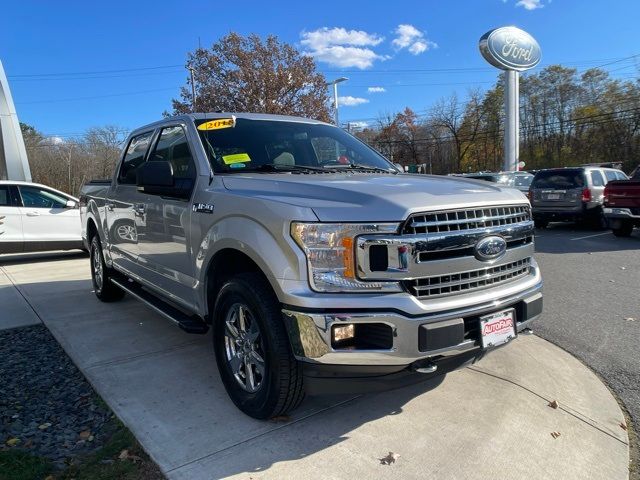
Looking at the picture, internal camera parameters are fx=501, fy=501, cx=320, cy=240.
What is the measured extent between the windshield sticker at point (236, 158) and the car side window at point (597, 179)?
1290cm

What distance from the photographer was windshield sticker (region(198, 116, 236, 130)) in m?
3.99

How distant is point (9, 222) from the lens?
10164 millimetres

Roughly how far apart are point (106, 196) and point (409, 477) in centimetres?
463

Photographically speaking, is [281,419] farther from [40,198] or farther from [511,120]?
[511,120]

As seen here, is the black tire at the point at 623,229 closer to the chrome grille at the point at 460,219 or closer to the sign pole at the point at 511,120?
the chrome grille at the point at 460,219

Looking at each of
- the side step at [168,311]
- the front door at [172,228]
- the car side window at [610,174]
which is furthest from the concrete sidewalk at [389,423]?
the car side window at [610,174]

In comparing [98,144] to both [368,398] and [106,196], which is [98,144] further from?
[368,398]

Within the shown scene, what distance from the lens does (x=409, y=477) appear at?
259 centimetres

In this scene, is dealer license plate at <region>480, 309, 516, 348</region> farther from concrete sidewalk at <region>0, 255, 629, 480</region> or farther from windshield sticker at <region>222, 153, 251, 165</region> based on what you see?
windshield sticker at <region>222, 153, 251, 165</region>

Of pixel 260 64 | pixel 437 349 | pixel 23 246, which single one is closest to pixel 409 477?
pixel 437 349

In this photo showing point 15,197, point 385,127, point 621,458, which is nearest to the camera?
point 621,458

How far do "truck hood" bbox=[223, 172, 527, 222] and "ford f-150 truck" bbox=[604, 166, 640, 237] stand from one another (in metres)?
9.36

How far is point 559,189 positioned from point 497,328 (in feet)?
41.6

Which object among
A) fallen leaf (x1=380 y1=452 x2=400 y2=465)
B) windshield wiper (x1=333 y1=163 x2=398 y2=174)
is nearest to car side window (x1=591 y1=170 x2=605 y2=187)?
windshield wiper (x1=333 y1=163 x2=398 y2=174)
